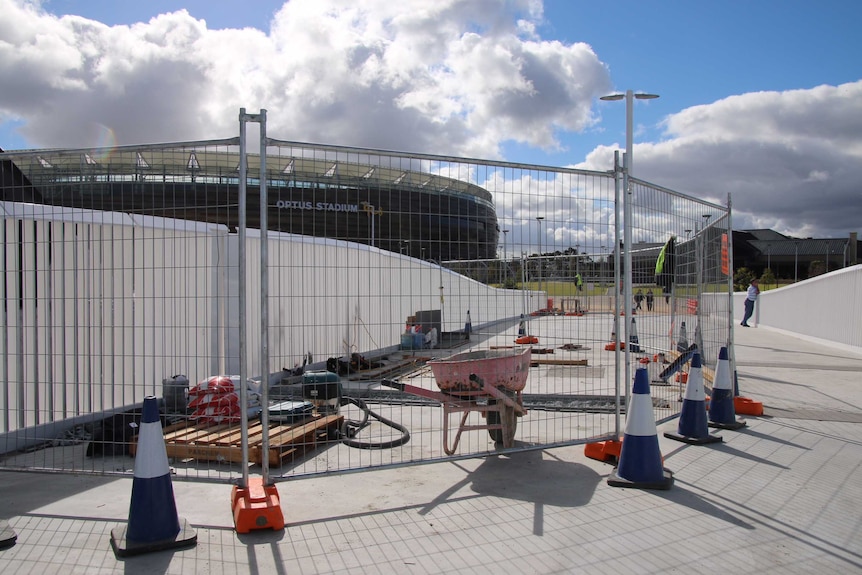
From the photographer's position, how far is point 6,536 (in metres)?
3.59

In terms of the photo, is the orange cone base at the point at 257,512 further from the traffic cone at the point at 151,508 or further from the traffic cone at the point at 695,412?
the traffic cone at the point at 695,412

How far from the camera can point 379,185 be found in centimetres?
471

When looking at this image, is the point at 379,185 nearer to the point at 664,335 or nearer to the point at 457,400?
the point at 457,400

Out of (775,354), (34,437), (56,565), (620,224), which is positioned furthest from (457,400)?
(775,354)

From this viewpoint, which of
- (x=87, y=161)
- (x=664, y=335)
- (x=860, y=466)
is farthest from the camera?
(x=664, y=335)

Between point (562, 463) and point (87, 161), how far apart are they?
4.88 m

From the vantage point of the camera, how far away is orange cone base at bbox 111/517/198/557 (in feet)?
11.3

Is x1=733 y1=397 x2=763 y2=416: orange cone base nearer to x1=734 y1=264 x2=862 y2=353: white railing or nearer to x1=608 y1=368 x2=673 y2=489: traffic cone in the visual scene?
x1=608 y1=368 x2=673 y2=489: traffic cone

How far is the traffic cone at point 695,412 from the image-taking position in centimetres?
596

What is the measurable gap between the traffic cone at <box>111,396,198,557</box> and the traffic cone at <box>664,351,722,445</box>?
16.1 ft

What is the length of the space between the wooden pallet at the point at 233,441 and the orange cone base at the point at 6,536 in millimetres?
1387

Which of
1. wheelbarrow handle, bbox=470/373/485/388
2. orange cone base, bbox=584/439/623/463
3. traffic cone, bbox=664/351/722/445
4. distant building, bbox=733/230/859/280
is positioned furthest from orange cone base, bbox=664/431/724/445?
distant building, bbox=733/230/859/280

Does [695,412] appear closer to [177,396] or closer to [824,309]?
[177,396]

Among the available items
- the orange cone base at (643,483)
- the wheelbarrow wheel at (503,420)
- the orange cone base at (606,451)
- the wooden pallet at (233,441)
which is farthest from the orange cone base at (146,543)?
the orange cone base at (606,451)
